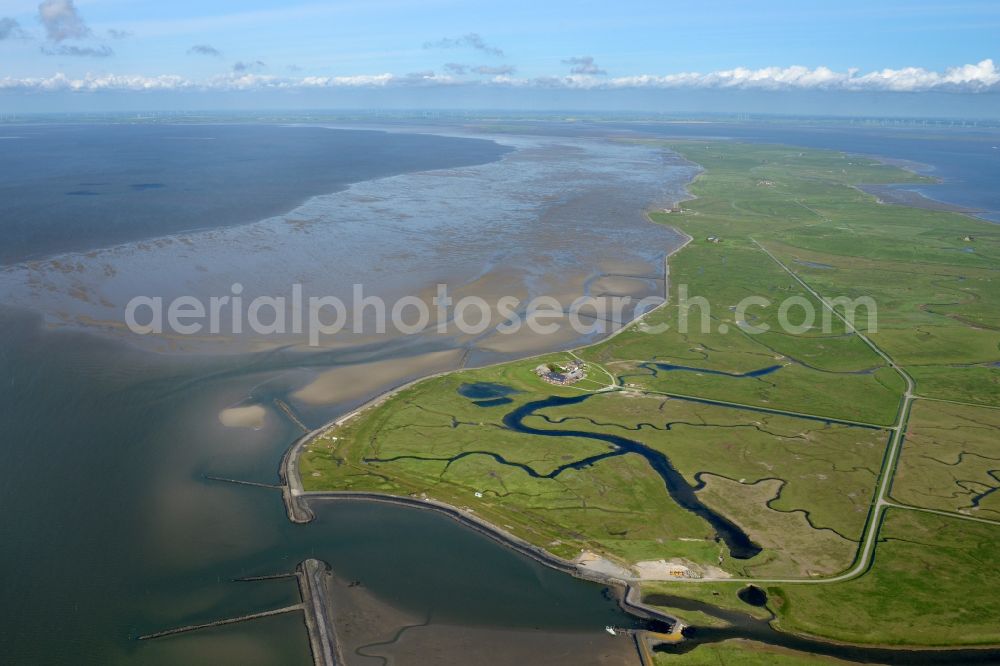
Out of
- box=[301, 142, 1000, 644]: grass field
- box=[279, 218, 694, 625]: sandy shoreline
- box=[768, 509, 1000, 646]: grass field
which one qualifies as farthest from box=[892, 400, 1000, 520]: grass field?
box=[279, 218, 694, 625]: sandy shoreline

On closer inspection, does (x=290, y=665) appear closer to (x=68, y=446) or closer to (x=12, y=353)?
(x=68, y=446)

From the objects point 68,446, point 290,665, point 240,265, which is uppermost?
point 240,265

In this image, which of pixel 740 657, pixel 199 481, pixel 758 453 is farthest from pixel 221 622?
pixel 758 453

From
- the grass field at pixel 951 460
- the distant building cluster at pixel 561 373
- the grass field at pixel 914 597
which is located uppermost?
the distant building cluster at pixel 561 373

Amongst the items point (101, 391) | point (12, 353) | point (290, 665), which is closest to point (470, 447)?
point (290, 665)

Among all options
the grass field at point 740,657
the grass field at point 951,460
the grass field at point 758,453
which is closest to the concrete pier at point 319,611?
the grass field at point 758,453

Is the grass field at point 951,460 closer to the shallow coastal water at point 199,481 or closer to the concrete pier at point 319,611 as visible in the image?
the shallow coastal water at point 199,481
